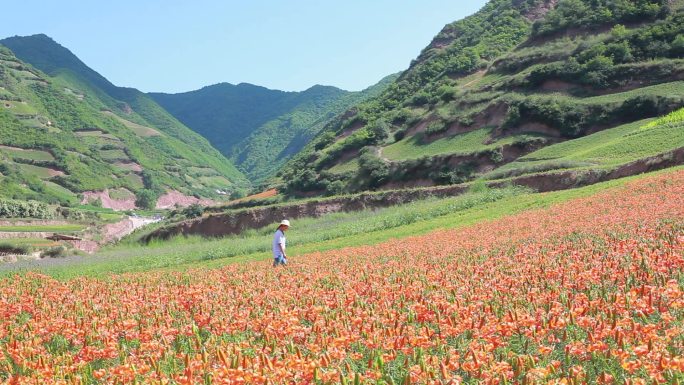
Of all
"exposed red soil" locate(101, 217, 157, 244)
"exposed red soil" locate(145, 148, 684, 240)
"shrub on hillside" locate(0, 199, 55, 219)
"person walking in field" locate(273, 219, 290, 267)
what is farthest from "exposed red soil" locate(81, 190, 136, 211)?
"person walking in field" locate(273, 219, 290, 267)

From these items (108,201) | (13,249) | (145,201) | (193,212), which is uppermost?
(108,201)

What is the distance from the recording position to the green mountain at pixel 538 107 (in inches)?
2992

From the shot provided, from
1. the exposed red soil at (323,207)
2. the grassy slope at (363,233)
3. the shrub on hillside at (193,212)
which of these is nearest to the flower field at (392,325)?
the grassy slope at (363,233)

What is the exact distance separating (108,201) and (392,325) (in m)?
189

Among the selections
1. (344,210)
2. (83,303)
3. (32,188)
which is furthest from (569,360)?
(32,188)

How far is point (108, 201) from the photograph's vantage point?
184m

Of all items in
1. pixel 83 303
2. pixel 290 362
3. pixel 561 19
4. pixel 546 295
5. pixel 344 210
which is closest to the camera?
pixel 290 362

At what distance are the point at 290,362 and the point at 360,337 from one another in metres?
1.79

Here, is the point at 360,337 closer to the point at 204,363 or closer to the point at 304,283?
the point at 204,363

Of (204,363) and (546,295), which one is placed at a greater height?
(204,363)

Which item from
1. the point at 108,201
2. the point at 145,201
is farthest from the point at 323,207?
the point at 145,201

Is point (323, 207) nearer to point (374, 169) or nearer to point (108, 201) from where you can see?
point (374, 169)

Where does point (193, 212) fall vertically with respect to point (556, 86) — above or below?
below

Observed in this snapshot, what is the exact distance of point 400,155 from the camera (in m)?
97.9
